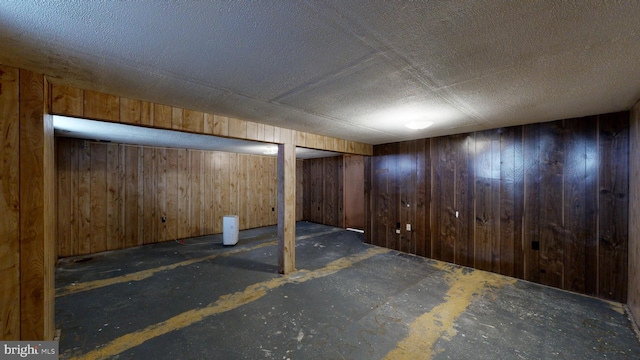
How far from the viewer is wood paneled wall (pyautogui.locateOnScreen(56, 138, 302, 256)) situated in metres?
4.22

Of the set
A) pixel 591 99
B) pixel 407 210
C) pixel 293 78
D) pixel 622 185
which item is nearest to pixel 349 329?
pixel 293 78

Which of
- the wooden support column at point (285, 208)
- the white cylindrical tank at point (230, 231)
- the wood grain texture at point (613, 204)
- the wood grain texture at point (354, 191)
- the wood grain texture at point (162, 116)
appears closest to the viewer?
the wood grain texture at point (162, 116)

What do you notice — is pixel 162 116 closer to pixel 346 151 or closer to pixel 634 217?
pixel 346 151

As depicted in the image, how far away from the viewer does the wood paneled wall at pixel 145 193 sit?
4.22 meters

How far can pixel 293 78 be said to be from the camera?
178cm

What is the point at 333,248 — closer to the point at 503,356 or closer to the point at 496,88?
the point at 503,356

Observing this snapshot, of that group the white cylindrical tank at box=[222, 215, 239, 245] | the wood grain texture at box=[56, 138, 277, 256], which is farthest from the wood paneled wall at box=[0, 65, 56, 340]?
the wood grain texture at box=[56, 138, 277, 256]

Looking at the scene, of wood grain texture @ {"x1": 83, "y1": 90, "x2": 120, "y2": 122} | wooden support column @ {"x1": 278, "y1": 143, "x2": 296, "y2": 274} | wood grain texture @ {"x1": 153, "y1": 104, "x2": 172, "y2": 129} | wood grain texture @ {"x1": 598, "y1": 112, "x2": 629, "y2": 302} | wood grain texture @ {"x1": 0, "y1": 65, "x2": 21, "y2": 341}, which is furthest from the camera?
wooden support column @ {"x1": 278, "y1": 143, "x2": 296, "y2": 274}

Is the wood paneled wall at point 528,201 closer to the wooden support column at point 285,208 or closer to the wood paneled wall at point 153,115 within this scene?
the wooden support column at point 285,208

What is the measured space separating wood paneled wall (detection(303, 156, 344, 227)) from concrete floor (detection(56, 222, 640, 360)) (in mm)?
3334

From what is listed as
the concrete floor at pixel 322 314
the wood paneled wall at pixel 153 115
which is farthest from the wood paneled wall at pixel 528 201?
the wood paneled wall at pixel 153 115

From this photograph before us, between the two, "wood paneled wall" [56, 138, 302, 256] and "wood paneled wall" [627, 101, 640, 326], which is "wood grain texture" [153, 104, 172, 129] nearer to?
"wood paneled wall" [56, 138, 302, 256]

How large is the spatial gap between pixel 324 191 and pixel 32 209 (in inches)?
248

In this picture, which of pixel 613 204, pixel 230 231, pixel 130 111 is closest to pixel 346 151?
pixel 230 231
